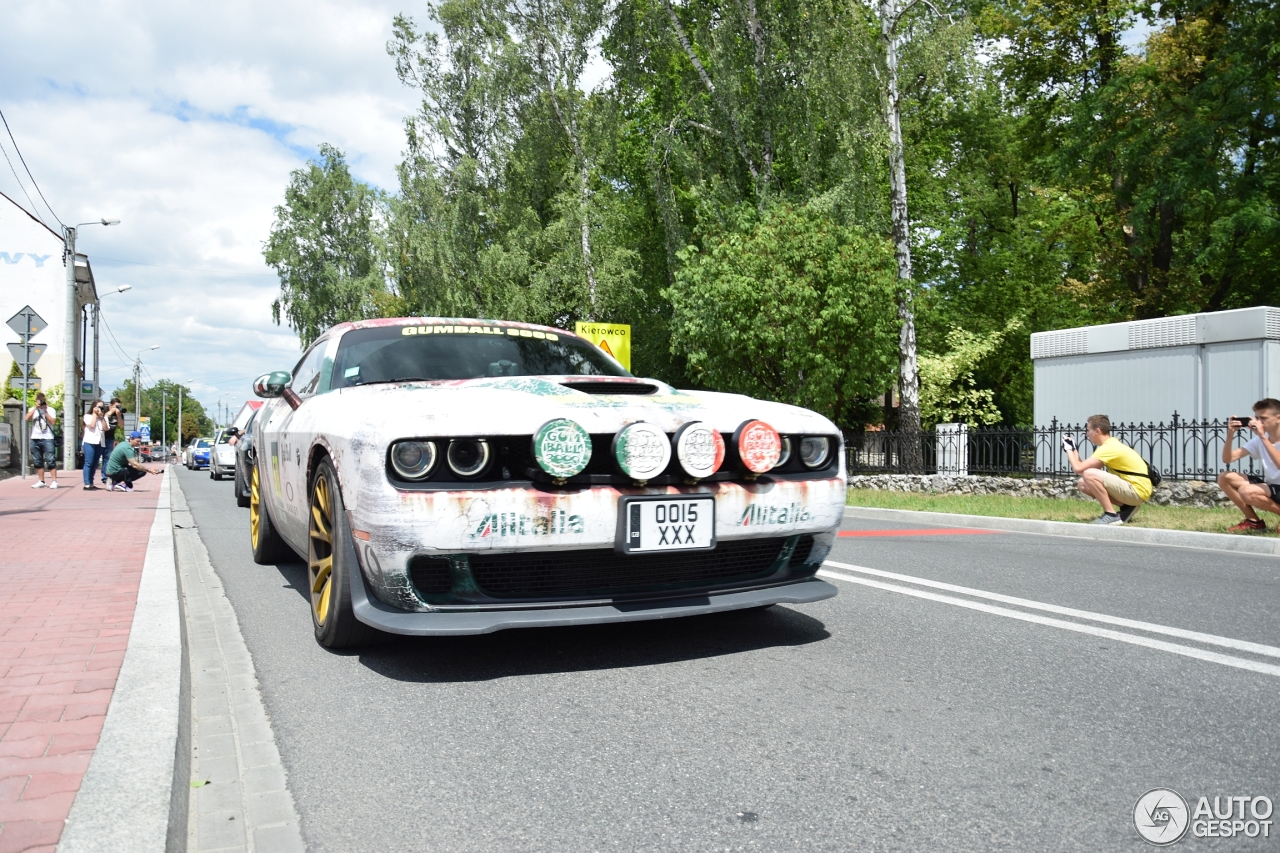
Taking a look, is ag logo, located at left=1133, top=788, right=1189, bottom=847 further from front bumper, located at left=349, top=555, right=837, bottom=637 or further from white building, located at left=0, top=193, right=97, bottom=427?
white building, located at left=0, top=193, right=97, bottom=427

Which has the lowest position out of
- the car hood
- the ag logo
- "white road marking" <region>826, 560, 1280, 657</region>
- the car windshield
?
the ag logo

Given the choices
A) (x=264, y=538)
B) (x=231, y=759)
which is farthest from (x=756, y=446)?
(x=264, y=538)

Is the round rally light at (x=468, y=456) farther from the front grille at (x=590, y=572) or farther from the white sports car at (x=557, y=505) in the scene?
the front grille at (x=590, y=572)

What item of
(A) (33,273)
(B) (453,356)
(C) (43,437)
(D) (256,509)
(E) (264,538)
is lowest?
(E) (264,538)

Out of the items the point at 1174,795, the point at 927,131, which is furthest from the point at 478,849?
the point at 927,131

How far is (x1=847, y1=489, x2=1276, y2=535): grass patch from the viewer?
9.95 m

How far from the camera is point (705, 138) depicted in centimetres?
2483

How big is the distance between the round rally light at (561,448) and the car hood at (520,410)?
6 cm

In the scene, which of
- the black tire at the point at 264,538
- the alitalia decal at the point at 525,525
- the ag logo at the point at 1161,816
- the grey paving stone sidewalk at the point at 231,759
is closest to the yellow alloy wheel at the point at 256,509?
the black tire at the point at 264,538

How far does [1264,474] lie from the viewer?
336 inches

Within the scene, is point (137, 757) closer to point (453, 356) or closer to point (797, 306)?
point (453, 356)

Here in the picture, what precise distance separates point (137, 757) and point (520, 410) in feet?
5.38

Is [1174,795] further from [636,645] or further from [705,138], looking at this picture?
[705,138]

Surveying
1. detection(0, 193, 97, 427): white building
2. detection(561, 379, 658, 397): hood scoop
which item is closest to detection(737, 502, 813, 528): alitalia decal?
detection(561, 379, 658, 397): hood scoop
